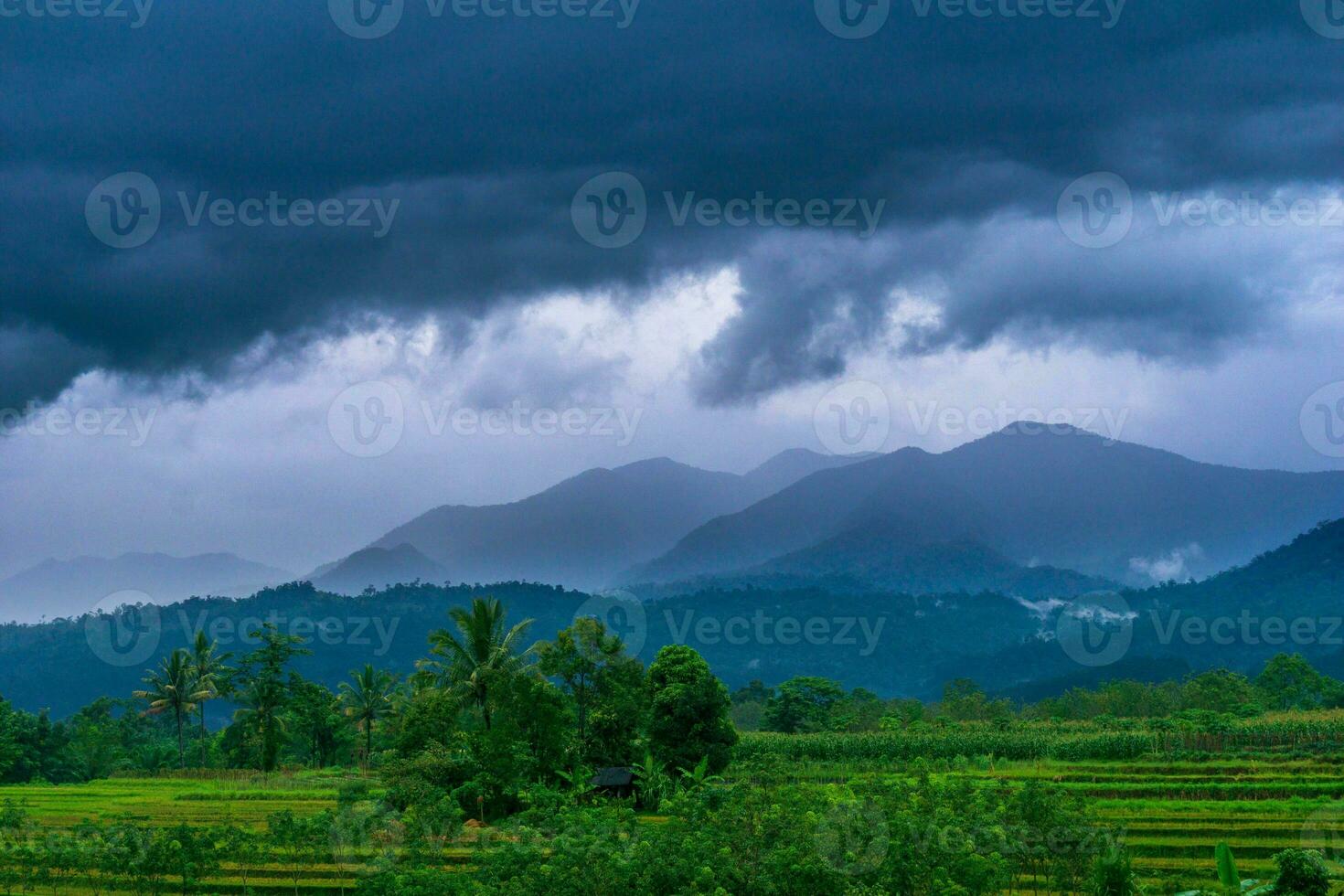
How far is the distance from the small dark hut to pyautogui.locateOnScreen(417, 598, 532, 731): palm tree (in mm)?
5233

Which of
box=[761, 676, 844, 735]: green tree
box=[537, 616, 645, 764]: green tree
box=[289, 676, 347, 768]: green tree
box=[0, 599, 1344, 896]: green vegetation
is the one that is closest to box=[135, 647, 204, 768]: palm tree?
box=[0, 599, 1344, 896]: green vegetation

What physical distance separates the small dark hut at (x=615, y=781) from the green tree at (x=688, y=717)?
151 cm

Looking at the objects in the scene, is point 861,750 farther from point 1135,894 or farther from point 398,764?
point 1135,894

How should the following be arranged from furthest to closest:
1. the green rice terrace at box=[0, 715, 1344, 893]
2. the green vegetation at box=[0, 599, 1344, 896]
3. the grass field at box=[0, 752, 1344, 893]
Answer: the grass field at box=[0, 752, 1344, 893] → the green rice terrace at box=[0, 715, 1344, 893] → the green vegetation at box=[0, 599, 1344, 896]

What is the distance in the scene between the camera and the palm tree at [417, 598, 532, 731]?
51094mm

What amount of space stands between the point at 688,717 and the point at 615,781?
402 centimetres

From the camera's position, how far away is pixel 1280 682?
296ft

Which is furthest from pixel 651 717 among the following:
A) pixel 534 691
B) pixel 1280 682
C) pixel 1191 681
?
pixel 1280 682

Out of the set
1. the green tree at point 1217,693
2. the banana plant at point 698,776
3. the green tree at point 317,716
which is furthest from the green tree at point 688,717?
the green tree at point 1217,693

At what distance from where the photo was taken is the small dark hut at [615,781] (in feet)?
164

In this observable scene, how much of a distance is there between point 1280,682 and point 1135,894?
7460 centimetres
